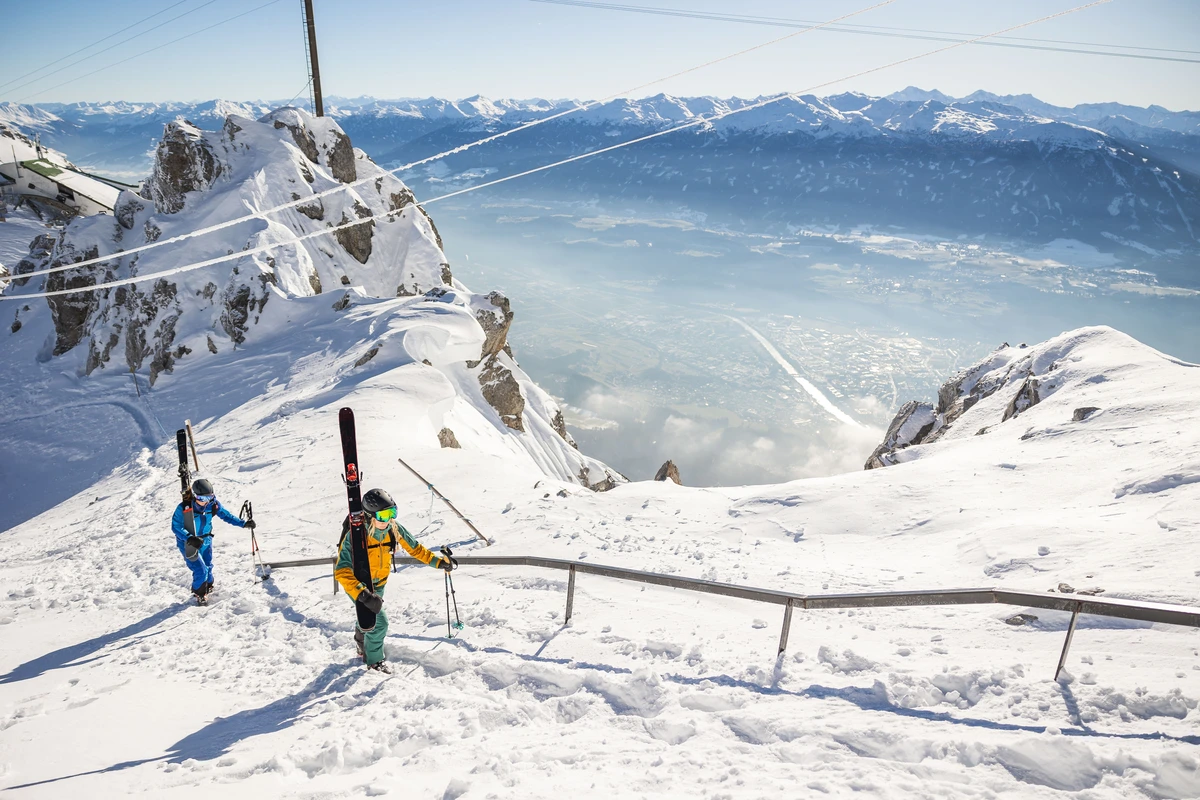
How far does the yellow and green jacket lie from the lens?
254 inches

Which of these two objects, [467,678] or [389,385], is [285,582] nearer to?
[467,678]

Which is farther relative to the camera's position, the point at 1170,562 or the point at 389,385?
the point at 389,385

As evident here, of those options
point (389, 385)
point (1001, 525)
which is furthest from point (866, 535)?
point (389, 385)

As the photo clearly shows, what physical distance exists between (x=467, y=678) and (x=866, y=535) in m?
8.34

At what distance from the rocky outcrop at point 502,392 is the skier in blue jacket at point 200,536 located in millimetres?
29787

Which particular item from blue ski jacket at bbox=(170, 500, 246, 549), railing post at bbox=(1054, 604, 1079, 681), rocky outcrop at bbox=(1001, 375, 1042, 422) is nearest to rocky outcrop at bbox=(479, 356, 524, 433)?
rocky outcrop at bbox=(1001, 375, 1042, 422)

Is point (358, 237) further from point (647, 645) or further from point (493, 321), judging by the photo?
point (647, 645)

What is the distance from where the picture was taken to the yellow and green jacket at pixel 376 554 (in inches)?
254

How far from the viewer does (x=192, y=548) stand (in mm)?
8758

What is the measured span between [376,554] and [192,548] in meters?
4.11

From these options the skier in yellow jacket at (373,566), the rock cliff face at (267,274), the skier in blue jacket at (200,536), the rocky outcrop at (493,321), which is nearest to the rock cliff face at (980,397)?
the skier in yellow jacket at (373,566)

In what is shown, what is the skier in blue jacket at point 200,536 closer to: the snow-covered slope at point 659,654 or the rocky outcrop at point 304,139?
the snow-covered slope at point 659,654

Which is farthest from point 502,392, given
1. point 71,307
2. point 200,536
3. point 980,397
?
point 200,536

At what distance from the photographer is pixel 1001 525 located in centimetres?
1021
